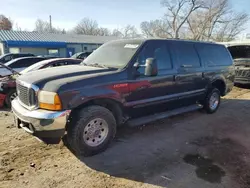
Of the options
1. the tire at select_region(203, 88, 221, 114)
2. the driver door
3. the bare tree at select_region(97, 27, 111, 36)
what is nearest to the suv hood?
the driver door

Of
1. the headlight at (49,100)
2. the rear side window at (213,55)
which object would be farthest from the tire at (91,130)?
the rear side window at (213,55)

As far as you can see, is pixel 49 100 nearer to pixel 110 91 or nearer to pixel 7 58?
pixel 110 91

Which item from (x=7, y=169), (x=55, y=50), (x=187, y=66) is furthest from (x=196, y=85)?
(x=55, y=50)

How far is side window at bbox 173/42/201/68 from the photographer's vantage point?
4.96 metres

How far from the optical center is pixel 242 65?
10188 millimetres

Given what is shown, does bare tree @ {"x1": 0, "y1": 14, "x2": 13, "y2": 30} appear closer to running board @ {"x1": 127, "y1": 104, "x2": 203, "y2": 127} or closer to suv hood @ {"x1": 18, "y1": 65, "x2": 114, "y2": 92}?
suv hood @ {"x1": 18, "y1": 65, "x2": 114, "y2": 92}

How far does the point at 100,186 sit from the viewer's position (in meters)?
2.94

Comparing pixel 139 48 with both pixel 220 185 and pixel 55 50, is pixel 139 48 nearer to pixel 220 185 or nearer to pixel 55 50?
pixel 220 185

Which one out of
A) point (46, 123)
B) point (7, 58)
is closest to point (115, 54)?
point (46, 123)

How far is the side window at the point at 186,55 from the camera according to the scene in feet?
16.3

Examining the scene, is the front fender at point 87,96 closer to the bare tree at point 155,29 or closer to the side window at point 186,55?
the side window at point 186,55

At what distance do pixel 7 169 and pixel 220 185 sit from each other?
314 cm

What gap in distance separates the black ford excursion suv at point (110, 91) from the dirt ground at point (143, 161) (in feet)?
1.36

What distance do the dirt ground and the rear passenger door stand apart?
0.94m
